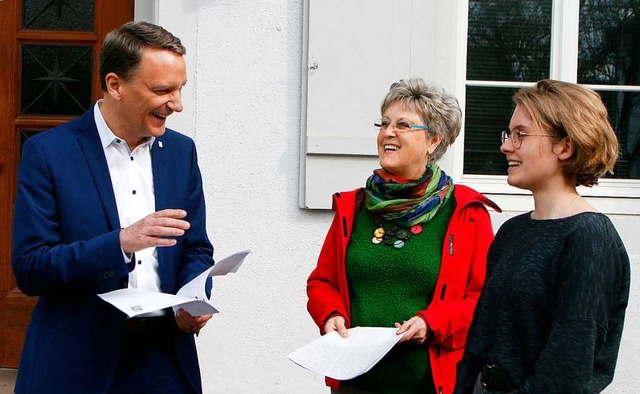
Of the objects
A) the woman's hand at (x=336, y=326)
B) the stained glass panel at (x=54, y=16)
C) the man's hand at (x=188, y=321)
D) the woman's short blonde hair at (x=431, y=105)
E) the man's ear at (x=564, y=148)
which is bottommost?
the woman's hand at (x=336, y=326)

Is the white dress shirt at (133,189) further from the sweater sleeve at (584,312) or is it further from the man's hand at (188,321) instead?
the sweater sleeve at (584,312)

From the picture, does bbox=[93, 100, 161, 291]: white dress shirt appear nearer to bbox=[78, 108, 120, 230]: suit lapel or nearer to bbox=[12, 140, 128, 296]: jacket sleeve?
bbox=[78, 108, 120, 230]: suit lapel

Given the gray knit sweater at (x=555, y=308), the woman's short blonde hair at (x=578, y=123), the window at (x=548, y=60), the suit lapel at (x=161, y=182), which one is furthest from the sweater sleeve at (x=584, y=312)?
the window at (x=548, y=60)

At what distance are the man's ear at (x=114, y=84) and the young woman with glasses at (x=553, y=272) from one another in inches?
44.9

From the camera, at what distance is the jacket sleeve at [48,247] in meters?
2.57

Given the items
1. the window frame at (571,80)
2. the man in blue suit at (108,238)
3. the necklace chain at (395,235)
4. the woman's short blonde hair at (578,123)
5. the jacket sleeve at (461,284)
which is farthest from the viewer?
the window frame at (571,80)

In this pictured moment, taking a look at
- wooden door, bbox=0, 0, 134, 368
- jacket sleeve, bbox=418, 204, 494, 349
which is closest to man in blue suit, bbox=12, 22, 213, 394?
jacket sleeve, bbox=418, 204, 494, 349

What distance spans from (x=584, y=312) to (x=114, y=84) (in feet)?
4.89

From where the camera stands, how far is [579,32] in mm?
5090

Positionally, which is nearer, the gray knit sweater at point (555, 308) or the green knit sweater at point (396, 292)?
the gray knit sweater at point (555, 308)

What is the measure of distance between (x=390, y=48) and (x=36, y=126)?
1918 millimetres

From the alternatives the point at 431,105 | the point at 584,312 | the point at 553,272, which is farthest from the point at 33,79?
the point at 584,312

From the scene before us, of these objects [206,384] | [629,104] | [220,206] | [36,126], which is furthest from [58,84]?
[629,104]

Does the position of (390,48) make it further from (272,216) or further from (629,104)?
(629,104)
